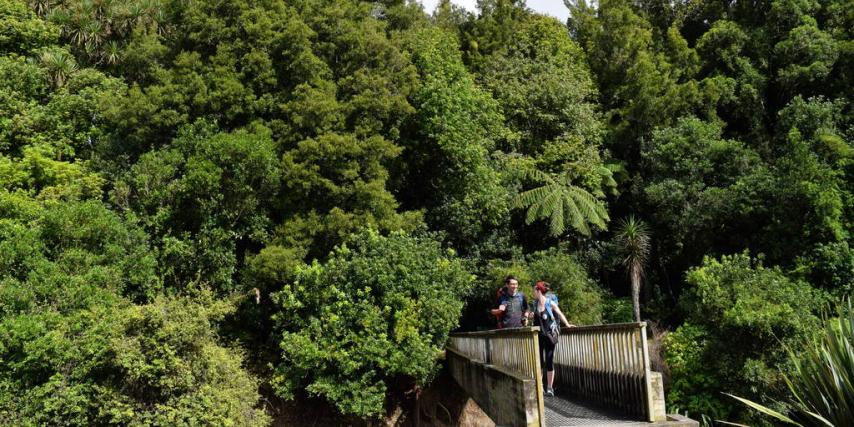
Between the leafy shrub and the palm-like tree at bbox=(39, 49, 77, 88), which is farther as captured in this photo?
the palm-like tree at bbox=(39, 49, 77, 88)

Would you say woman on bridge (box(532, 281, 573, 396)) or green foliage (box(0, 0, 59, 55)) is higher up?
green foliage (box(0, 0, 59, 55))

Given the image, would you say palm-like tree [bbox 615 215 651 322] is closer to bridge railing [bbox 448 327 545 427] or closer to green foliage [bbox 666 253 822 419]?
green foliage [bbox 666 253 822 419]

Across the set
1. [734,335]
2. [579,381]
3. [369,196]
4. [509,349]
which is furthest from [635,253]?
[509,349]

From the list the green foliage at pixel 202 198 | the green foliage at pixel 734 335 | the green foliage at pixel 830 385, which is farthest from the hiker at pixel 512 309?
the green foliage at pixel 202 198

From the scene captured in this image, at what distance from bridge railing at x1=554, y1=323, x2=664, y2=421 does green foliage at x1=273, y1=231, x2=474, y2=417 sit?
18.9 ft

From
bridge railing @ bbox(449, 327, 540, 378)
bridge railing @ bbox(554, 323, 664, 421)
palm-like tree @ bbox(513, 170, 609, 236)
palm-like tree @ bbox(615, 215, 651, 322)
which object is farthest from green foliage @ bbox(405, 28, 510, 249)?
bridge railing @ bbox(554, 323, 664, 421)

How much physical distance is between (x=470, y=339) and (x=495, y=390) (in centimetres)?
414

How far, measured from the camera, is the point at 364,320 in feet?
52.5

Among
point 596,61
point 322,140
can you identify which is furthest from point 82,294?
point 596,61

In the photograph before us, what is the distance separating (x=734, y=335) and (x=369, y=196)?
9774 mm

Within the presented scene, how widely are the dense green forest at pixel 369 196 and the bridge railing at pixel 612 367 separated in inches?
202

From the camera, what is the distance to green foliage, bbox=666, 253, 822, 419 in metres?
14.7

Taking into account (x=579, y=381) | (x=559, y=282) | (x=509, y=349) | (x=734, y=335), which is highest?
(x=559, y=282)

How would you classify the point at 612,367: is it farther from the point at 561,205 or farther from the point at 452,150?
the point at 561,205
